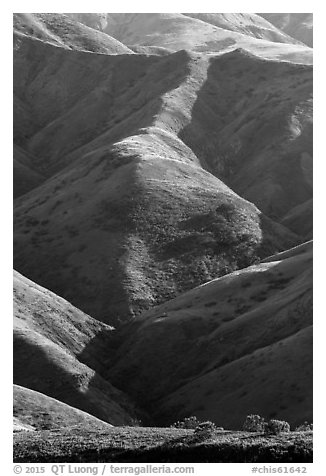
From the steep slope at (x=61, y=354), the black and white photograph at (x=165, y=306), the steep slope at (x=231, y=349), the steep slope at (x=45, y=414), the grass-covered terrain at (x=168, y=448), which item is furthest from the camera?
the steep slope at (x=61, y=354)

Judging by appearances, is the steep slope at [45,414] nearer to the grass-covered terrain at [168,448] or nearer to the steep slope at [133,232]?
the grass-covered terrain at [168,448]

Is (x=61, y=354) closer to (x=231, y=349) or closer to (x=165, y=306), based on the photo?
(x=231, y=349)

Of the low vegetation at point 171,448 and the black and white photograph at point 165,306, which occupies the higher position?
the black and white photograph at point 165,306

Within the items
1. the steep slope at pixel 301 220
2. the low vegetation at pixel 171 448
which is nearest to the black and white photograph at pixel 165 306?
the low vegetation at pixel 171 448

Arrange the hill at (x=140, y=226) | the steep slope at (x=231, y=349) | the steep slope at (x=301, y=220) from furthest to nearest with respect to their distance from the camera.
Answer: the steep slope at (x=301, y=220) → the hill at (x=140, y=226) → the steep slope at (x=231, y=349)

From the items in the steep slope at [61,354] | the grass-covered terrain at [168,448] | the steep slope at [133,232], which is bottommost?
the grass-covered terrain at [168,448]

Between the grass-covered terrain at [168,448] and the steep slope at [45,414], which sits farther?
the steep slope at [45,414]

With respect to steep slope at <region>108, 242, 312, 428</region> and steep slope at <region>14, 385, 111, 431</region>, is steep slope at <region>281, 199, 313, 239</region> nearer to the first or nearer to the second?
steep slope at <region>108, 242, 312, 428</region>
